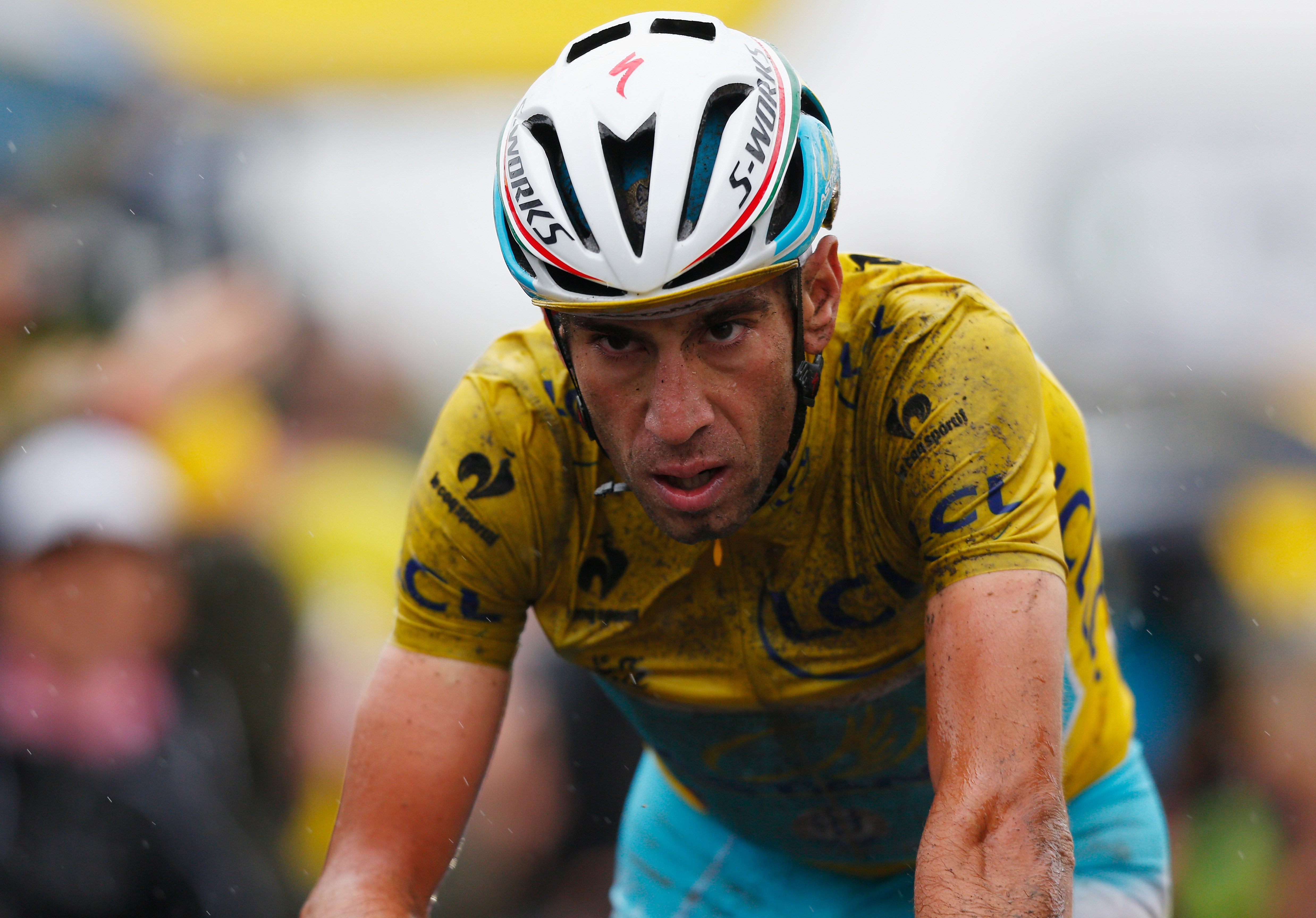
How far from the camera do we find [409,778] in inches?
100

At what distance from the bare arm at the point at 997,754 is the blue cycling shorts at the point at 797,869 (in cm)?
92

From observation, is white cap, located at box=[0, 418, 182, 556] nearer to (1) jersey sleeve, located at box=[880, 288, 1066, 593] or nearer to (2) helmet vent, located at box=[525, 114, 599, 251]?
(2) helmet vent, located at box=[525, 114, 599, 251]

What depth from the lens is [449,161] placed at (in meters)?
7.73

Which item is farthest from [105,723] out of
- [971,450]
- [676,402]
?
[971,450]

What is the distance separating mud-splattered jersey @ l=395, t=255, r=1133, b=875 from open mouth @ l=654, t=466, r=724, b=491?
1.04 ft

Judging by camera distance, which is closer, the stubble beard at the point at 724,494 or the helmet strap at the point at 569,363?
the stubble beard at the point at 724,494

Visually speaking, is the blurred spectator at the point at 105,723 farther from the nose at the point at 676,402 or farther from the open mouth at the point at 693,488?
the nose at the point at 676,402

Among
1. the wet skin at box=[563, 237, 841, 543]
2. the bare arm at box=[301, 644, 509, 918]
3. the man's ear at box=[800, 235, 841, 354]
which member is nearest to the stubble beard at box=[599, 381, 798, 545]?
the wet skin at box=[563, 237, 841, 543]

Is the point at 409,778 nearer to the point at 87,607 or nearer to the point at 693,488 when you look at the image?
the point at 693,488

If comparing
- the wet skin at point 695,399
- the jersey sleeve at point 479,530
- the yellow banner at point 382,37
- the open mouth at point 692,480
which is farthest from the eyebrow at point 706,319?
the yellow banner at point 382,37

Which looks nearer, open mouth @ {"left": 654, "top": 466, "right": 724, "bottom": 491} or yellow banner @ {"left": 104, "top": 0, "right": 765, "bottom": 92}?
open mouth @ {"left": 654, "top": 466, "right": 724, "bottom": 491}

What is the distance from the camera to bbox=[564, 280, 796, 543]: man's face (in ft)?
7.42

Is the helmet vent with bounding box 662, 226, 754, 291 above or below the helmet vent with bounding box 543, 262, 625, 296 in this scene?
above

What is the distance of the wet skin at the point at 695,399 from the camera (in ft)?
7.42
